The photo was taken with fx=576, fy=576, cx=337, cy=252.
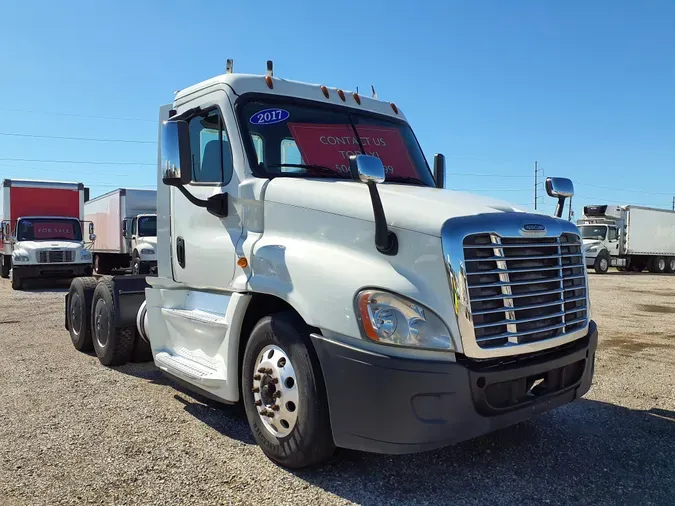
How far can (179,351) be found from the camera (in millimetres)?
4680

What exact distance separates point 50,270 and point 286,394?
15.9m

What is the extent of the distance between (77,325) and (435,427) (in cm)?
566

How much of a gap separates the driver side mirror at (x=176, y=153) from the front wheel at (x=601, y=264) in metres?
28.5

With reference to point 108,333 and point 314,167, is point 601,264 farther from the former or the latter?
point 314,167

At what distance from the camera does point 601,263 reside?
95.7 ft

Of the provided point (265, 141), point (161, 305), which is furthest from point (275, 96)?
point (161, 305)

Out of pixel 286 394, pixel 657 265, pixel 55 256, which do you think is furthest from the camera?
pixel 657 265

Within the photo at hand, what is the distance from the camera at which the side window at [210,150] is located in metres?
4.16

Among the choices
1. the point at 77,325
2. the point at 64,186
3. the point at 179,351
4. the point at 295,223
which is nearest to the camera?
the point at 295,223

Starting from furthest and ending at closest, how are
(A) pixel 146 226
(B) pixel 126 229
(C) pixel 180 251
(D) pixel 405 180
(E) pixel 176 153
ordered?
(B) pixel 126 229 < (A) pixel 146 226 < (C) pixel 180 251 < (D) pixel 405 180 < (E) pixel 176 153

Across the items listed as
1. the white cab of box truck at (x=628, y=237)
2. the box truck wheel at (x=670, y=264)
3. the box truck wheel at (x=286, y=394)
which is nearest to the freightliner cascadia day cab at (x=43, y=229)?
the box truck wheel at (x=286, y=394)

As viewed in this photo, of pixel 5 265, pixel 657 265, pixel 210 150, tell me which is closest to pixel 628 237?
pixel 657 265

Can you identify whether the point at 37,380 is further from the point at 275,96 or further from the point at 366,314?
the point at 366,314

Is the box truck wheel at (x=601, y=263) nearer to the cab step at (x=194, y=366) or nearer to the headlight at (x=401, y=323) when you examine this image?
the cab step at (x=194, y=366)
